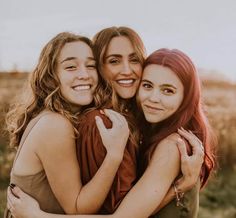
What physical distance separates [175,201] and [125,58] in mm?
839

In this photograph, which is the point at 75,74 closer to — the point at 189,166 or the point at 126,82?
the point at 126,82

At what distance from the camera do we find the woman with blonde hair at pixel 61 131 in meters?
3.10

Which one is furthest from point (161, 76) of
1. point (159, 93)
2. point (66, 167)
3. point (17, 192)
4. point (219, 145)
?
point (219, 145)

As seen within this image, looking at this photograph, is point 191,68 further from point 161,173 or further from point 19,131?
point 19,131

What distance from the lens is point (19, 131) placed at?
11.4 feet

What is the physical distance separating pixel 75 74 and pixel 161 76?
0.47 meters

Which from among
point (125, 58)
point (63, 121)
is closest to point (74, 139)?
point (63, 121)

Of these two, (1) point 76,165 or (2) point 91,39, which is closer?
(1) point 76,165

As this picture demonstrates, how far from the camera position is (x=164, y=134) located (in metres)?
3.27

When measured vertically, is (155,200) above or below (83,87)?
below

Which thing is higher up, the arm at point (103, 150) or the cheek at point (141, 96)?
the cheek at point (141, 96)

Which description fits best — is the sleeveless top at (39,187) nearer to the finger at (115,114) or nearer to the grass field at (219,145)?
the finger at (115,114)

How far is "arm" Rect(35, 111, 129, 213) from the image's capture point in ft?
10.1

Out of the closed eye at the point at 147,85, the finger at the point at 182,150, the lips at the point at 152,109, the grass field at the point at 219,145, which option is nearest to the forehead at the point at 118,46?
the closed eye at the point at 147,85
